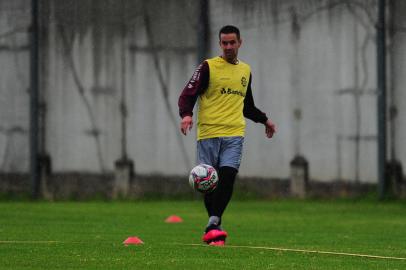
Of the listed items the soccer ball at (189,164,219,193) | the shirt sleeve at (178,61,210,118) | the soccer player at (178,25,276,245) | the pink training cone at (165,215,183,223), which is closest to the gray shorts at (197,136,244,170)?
the soccer player at (178,25,276,245)

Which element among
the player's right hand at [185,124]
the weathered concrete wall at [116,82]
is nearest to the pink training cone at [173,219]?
the player's right hand at [185,124]

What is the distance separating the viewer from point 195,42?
2006 centimetres

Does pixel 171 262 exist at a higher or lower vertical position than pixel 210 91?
lower

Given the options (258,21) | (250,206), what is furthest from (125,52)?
(250,206)

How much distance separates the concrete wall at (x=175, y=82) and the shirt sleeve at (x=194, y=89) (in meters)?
8.14

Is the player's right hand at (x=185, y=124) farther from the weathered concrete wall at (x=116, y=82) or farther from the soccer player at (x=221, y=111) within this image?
the weathered concrete wall at (x=116, y=82)

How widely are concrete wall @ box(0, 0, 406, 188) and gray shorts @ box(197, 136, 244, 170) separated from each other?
801cm

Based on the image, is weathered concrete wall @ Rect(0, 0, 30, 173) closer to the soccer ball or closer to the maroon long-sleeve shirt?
the maroon long-sleeve shirt

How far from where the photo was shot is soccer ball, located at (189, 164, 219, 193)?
428 inches

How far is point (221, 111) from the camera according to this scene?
11.3 meters

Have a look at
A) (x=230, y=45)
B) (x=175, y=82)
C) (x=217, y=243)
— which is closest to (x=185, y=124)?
(x=230, y=45)

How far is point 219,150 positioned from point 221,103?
41 cm

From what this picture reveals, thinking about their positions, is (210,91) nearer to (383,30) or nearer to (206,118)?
(206,118)

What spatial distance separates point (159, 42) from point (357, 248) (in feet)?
31.7
